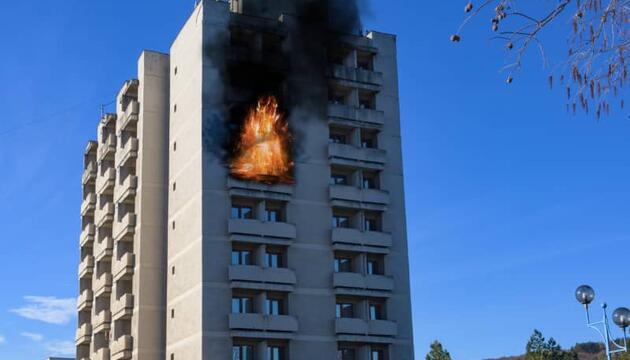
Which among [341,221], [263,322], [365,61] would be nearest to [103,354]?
[263,322]

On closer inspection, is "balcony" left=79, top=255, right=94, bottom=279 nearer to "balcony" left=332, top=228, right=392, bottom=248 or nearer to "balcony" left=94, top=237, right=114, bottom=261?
"balcony" left=94, top=237, right=114, bottom=261

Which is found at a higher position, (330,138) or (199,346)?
(330,138)

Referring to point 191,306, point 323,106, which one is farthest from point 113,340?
point 323,106

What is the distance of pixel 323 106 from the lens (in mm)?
55812

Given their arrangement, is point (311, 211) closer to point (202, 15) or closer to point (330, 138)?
point (330, 138)

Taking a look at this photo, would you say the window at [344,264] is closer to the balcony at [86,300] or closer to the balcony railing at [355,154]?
the balcony railing at [355,154]

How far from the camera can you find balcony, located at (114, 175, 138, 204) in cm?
6081

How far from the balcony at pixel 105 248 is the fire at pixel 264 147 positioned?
55.4 feet

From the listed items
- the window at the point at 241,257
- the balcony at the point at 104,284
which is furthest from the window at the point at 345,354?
the balcony at the point at 104,284

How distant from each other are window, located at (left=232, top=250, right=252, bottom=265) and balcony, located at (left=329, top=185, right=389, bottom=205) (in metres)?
6.37

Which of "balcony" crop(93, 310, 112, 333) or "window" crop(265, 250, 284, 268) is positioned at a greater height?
"window" crop(265, 250, 284, 268)

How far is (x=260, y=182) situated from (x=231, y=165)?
197 centimetres

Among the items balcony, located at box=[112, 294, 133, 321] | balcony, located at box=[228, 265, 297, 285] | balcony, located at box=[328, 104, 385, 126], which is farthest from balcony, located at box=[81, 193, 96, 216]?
balcony, located at box=[228, 265, 297, 285]

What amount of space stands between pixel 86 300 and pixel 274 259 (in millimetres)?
23555
